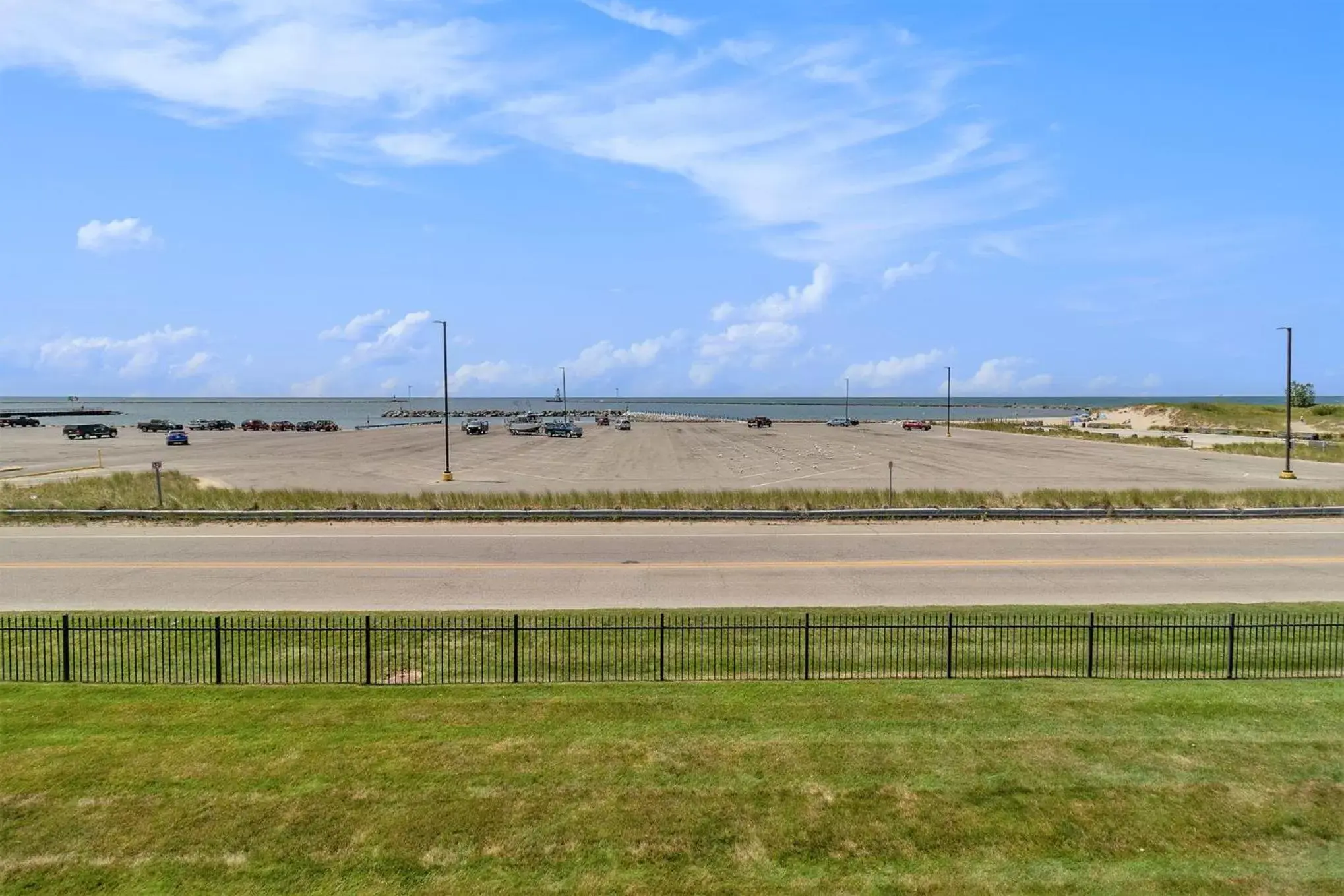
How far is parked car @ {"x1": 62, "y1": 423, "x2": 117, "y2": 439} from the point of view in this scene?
99125 mm

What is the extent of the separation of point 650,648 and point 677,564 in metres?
8.24

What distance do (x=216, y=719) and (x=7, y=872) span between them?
12.2 feet

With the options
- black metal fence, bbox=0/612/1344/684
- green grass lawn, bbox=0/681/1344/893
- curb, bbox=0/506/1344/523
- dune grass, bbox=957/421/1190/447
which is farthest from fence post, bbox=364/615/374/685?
dune grass, bbox=957/421/1190/447

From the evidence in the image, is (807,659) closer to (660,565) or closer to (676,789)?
(676,789)

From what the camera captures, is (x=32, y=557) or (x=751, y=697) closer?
(x=751, y=697)

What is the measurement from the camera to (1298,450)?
68312 millimetres

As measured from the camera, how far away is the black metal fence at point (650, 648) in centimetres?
1463

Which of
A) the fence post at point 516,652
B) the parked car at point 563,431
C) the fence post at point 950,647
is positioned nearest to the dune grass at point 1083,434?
the parked car at point 563,431

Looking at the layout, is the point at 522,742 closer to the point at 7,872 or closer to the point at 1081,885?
the point at 7,872

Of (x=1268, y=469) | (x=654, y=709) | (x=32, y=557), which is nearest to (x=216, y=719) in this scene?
(x=654, y=709)

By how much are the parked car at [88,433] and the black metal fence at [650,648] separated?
100 m

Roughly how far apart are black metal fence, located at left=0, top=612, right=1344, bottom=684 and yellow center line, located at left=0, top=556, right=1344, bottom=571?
6147 millimetres

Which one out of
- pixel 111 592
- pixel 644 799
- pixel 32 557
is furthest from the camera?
pixel 32 557

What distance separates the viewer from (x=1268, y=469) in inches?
2120
